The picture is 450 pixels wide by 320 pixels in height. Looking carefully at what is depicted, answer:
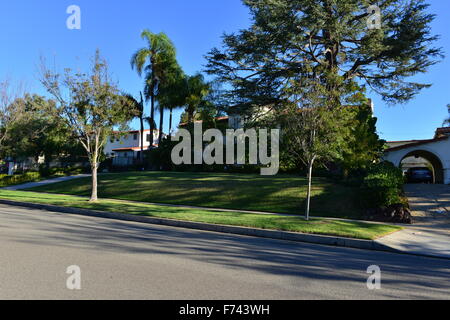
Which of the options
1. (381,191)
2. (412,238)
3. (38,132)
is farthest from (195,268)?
(38,132)

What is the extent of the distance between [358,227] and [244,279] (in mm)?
7106

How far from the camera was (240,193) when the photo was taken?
1805 cm

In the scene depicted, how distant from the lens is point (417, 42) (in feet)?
67.0

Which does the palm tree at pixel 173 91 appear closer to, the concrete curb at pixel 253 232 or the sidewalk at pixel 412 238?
the concrete curb at pixel 253 232

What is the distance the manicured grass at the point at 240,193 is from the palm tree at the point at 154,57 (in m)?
15.4

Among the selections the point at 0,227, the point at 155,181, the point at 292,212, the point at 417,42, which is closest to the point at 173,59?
the point at 155,181

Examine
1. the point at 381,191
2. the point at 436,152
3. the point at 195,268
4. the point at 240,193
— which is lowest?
the point at 195,268

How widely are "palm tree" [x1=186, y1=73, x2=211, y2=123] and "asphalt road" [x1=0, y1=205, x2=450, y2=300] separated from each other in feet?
92.0

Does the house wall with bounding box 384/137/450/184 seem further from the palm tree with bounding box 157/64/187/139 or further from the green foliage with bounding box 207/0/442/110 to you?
the palm tree with bounding box 157/64/187/139

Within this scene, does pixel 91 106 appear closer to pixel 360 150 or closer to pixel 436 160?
pixel 360 150

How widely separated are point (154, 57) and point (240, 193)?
24.2m

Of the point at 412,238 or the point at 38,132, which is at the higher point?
the point at 38,132
